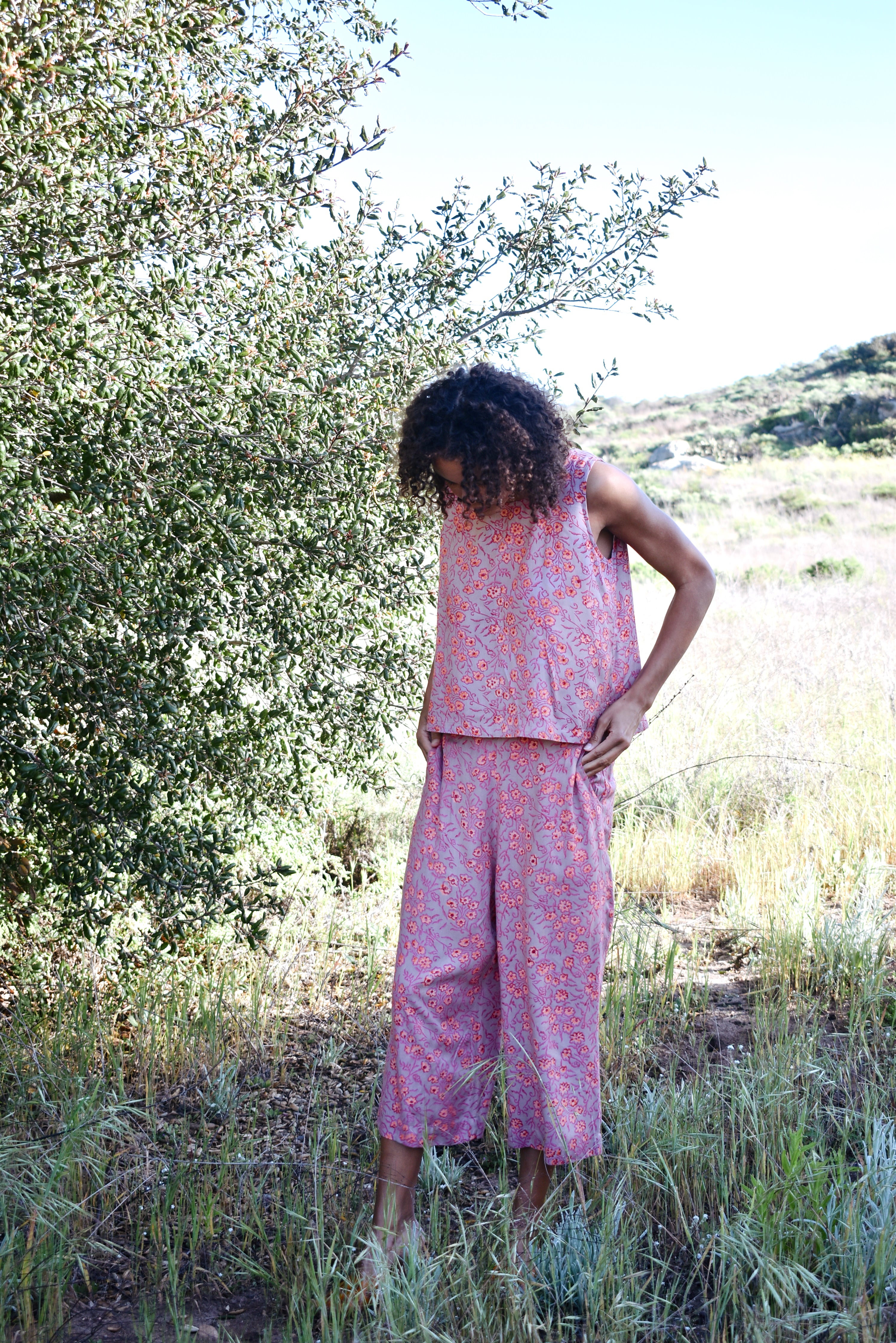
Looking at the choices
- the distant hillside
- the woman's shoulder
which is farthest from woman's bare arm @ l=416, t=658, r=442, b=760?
the distant hillside

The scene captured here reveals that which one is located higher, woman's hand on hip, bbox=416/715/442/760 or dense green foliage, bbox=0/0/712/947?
dense green foliage, bbox=0/0/712/947

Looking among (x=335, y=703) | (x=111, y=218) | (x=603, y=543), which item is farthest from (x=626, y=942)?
(x=111, y=218)

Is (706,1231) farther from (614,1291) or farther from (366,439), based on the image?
(366,439)

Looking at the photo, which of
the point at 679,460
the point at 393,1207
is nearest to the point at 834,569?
the point at 393,1207

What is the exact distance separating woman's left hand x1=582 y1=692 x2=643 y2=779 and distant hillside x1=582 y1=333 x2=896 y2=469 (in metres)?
23.5

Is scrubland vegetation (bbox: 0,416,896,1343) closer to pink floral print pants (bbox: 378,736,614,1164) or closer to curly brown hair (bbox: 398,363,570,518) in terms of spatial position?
pink floral print pants (bbox: 378,736,614,1164)

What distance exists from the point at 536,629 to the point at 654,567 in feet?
0.95

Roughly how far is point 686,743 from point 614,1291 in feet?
14.3

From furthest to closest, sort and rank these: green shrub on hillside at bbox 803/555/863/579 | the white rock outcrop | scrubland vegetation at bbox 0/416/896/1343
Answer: the white rock outcrop, green shrub on hillside at bbox 803/555/863/579, scrubland vegetation at bbox 0/416/896/1343

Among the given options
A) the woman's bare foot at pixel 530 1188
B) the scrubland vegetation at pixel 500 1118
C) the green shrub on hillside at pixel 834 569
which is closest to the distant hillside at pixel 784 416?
the green shrub on hillside at pixel 834 569

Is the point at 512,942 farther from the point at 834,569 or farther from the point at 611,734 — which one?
the point at 834,569

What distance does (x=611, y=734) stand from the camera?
232 centimetres

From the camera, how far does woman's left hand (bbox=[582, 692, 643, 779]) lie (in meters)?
2.32

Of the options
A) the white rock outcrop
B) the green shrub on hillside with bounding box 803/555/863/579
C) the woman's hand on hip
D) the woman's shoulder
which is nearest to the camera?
the woman's shoulder
